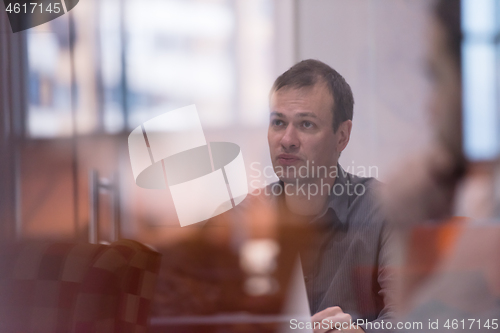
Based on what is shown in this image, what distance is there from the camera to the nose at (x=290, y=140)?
0.84m

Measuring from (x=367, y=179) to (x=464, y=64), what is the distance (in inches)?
14.0

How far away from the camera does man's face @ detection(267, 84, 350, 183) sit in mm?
836

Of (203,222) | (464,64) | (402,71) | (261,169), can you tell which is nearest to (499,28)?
(464,64)

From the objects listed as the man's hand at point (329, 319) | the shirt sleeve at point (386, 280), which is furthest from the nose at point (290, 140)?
the man's hand at point (329, 319)

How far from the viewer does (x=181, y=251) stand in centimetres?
Result: 85

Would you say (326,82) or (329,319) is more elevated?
(326,82)

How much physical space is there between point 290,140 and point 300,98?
0.10 metres

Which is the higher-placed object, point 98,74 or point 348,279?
point 98,74

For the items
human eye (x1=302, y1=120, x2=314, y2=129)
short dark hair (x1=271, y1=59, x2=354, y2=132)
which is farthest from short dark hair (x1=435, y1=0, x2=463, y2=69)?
human eye (x1=302, y1=120, x2=314, y2=129)

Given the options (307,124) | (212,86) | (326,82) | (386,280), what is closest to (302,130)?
(307,124)

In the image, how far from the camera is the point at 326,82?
85 centimetres

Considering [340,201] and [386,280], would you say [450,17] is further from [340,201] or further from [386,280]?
[386,280]

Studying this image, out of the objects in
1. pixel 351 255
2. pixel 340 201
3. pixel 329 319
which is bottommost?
pixel 329 319

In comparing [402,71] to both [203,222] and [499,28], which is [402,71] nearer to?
[499,28]
